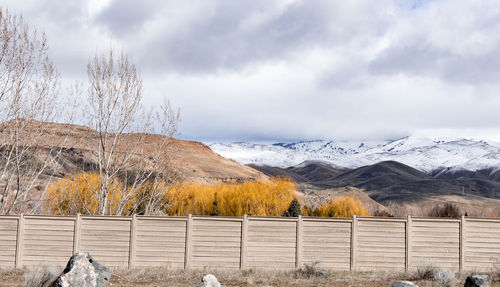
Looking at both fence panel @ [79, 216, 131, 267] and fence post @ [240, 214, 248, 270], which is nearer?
fence post @ [240, 214, 248, 270]

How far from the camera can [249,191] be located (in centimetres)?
3916

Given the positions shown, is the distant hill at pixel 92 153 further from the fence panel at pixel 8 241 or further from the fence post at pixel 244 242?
the fence post at pixel 244 242

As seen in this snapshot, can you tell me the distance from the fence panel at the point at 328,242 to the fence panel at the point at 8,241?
8.40 metres

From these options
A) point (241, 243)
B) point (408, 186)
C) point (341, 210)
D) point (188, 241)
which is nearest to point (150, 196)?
point (188, 241)

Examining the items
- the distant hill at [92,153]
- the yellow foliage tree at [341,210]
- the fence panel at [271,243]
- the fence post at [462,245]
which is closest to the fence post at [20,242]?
the distant hill at [92,153]

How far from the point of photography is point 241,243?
51.2 ft

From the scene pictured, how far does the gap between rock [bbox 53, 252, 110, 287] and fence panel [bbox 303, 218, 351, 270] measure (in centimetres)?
653

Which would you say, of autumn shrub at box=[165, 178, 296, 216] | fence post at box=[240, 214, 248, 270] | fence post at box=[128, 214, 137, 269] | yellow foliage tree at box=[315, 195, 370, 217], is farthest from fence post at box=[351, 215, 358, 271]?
yellow foliage tree at box=[315, 195, 370, 217]

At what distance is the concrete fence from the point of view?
1560 cm

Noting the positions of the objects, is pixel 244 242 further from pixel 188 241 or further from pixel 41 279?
pixel 41 279

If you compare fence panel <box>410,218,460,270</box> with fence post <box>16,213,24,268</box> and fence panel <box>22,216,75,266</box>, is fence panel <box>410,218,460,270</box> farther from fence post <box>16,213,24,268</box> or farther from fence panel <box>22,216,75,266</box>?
fence post <box>16,213,24,268</box>

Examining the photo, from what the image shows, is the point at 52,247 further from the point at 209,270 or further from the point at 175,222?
the point at 209,270

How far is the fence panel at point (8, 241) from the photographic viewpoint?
15.7 metres

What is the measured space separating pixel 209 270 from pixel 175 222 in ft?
5.67
